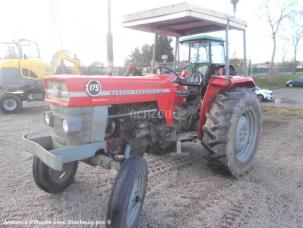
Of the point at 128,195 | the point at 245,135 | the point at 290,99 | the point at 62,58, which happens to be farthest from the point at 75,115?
the point at 290,99

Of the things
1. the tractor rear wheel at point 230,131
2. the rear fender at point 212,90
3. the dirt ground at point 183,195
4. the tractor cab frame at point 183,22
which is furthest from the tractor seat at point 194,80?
the dirt ground at point 183,195

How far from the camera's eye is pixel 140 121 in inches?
143

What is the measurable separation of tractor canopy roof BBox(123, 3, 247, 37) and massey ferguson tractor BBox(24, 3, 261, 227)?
1 cm

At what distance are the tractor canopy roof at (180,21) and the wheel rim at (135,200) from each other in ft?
7.58

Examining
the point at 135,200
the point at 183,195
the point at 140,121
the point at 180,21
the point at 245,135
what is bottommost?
the point at 183,195

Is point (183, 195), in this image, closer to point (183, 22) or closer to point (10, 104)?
point (183, 22)

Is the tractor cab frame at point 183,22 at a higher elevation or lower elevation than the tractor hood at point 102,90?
higher

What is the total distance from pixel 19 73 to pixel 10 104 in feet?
3.72

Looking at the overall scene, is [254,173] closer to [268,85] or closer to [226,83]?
[226,83]

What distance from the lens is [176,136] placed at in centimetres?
412

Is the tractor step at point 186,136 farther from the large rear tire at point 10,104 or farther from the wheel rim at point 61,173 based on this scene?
the large rear tire at point 10,104

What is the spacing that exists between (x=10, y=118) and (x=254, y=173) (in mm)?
7495

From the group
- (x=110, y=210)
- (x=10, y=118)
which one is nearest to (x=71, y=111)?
(x=110, y=210)

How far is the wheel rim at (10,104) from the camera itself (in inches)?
404
